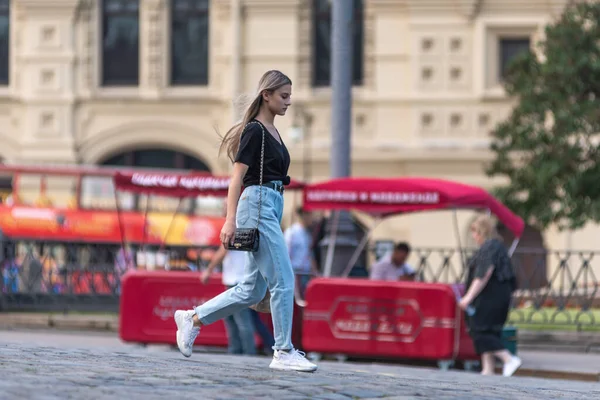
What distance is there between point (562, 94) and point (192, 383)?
18953 mm

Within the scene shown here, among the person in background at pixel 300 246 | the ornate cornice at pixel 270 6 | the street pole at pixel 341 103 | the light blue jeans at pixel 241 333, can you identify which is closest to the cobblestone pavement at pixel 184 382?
the light blue jeans at pixel 241 333

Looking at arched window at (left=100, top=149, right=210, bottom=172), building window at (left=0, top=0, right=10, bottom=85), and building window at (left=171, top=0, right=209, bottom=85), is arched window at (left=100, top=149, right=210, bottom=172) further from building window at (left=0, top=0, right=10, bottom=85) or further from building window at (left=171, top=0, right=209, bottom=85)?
building window at (left=0, top=0, right=10, bottom=85)

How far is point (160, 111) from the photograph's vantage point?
115ft

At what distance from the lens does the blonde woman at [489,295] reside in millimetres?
14391

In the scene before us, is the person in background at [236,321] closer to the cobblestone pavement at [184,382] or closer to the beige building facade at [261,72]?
the cobblestone pavement at [184,382]

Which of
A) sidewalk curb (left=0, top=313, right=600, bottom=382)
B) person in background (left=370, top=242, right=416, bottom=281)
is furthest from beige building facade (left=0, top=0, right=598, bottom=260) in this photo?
person in background (left=370, top=242, right=416, bottom=281)

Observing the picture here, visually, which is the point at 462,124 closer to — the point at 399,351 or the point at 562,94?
the point at 562,94

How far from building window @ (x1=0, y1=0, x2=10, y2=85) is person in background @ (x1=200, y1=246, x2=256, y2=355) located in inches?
849

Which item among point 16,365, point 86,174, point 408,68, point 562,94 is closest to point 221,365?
point 16,365

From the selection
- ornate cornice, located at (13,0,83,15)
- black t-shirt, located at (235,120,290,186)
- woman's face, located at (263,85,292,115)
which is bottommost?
black t-shirt, located at (235,120,290,186)

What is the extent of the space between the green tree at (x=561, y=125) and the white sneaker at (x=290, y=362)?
53.6 ft

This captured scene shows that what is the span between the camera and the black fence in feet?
67.4

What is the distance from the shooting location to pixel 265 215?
916 centimetres

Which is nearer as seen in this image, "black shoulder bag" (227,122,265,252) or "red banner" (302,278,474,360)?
"black shoulder bag" (227,122,265,252)
